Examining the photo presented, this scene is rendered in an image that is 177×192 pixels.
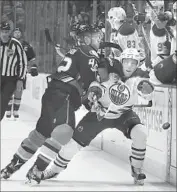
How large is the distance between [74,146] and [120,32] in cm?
50

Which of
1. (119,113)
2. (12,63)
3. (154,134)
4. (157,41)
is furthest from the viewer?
(154,134)

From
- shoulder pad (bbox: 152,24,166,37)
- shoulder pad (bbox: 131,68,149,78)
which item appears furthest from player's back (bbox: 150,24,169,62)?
shoulder pad (bbox: 131,68,149,78)

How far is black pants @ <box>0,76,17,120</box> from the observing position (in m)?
2.01

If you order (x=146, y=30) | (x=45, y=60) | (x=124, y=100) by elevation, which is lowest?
(x=124, y=100)

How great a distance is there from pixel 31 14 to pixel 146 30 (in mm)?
489

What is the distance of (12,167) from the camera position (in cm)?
203

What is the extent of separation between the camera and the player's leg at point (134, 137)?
2107 millimetres

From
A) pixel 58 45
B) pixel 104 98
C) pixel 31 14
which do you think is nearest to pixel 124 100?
pixel 104 98

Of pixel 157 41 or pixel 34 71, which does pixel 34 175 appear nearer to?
pixel 34 71

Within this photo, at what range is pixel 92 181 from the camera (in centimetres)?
209

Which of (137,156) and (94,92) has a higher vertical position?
(94,92)

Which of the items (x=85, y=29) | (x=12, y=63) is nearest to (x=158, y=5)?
(x=85, y=29)

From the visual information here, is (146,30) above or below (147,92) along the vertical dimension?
above

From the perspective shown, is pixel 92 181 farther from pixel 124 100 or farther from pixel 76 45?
pixel 76 45
